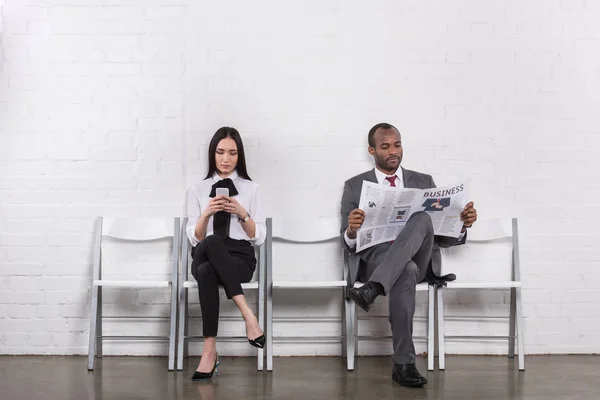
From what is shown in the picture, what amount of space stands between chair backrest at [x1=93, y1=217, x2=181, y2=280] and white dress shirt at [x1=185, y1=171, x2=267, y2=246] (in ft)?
0.59

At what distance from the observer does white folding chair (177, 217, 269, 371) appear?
3731mm

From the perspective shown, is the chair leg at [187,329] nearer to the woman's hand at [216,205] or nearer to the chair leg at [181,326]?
the chair leg at [181,326]

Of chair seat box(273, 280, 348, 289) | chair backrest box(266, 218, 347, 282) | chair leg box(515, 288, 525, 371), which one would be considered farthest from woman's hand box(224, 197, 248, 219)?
chair leg box(515, 288, 525, 371)

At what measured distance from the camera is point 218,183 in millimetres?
3988

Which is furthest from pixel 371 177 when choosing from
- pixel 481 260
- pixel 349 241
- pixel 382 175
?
pixel 481 260

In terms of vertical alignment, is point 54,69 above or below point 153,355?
above

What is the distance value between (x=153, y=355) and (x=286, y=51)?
190 cm

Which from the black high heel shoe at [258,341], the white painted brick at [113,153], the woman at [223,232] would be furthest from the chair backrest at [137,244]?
the black high heel shoe at [258,341]

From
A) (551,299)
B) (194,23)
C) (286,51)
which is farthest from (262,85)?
(551,299)

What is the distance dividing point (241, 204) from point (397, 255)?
3.10 ft

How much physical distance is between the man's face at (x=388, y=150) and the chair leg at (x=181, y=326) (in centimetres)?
128

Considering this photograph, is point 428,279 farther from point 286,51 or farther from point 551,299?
point 286,51

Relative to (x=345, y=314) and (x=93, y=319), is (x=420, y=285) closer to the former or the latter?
(x=345, y=314)

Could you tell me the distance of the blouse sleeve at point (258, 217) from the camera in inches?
A: 152
